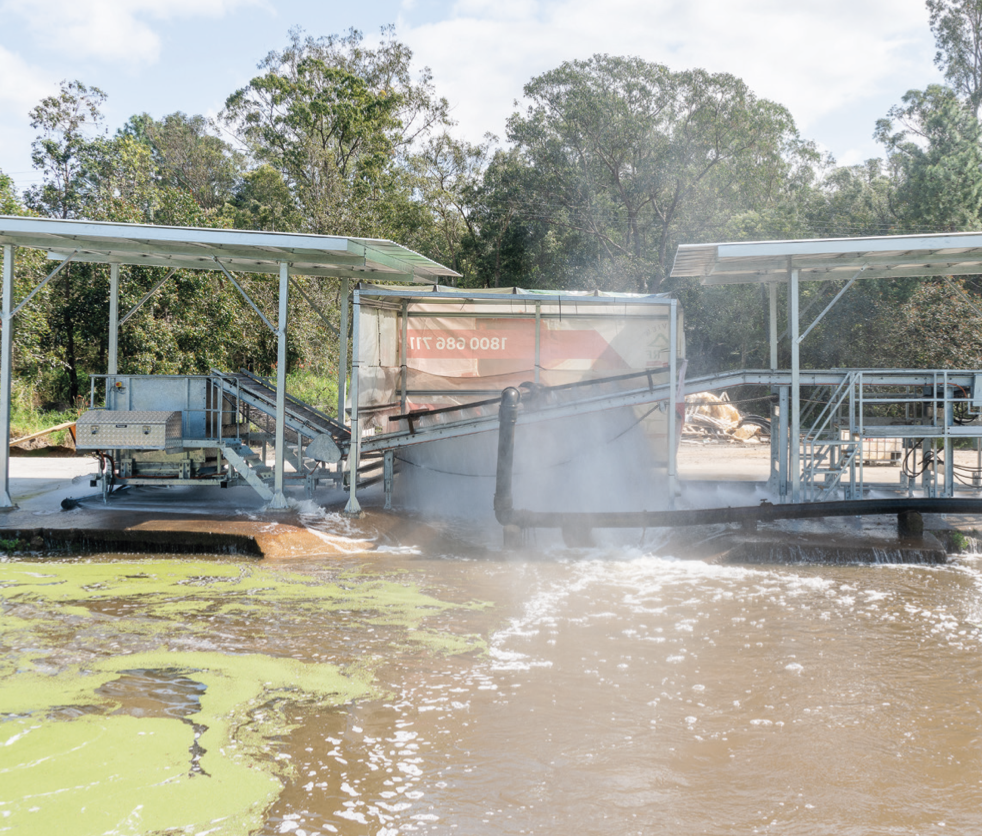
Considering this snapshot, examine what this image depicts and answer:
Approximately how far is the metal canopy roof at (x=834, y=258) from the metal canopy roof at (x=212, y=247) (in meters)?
4.77

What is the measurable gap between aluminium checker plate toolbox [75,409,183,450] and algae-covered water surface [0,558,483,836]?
215 cm

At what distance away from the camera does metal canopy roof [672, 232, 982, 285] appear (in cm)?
1162

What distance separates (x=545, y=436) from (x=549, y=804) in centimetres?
968

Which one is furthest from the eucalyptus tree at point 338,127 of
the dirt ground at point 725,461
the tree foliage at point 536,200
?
the dirt ground at point 725,461

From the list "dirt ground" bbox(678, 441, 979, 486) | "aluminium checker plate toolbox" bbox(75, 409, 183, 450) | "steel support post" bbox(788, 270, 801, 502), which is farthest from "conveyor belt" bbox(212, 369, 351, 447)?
"dirt ground" bbox(678, 441, 979, 486)

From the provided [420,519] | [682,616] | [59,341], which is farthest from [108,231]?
[59,341]

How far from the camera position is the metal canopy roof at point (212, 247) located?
11.6 meters

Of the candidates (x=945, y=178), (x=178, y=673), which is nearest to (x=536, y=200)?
(x=945, y=178)

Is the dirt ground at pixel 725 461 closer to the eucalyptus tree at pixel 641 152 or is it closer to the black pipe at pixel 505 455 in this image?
the black pipe at pixel 505 455

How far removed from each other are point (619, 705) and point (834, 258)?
9199mm

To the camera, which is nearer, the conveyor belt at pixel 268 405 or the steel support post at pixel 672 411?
the steel support post at pixel 672 411

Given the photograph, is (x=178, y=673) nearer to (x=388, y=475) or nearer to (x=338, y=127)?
(x=388, y=475)

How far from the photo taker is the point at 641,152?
3391cm

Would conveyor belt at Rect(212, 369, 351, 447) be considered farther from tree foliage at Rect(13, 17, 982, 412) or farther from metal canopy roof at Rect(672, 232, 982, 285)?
tree foliage at Rect(13, 17, 982, 412)
